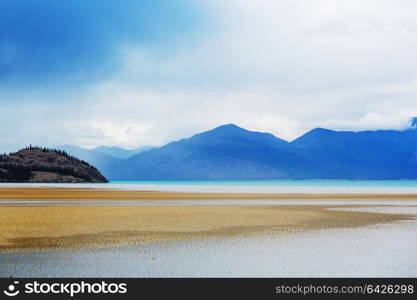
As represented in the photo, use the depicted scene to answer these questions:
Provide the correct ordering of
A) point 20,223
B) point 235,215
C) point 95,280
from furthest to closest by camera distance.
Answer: point 235,215 < point 20,223 < point 95,280

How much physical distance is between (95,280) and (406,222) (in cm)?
2915

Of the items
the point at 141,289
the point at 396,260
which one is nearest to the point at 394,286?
the point at 396,260

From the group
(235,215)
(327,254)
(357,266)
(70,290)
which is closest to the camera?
(70,290)

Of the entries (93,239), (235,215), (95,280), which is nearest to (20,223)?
(93,239)

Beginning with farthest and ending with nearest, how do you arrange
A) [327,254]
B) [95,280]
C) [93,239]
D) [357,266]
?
[93,239], [327,254], [357,266], [95,280]

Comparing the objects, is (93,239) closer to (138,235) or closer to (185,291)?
(138,235)

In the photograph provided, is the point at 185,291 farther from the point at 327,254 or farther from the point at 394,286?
the point at 327,254

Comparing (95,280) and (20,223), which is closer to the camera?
(95,280)

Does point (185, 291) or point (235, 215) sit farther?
point (235, 215)

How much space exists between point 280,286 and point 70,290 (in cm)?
737

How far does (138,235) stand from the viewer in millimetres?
33531

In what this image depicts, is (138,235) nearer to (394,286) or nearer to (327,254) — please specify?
(327,254)

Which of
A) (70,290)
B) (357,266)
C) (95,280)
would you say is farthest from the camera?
(357,266)

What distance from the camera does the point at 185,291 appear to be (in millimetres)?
18797
